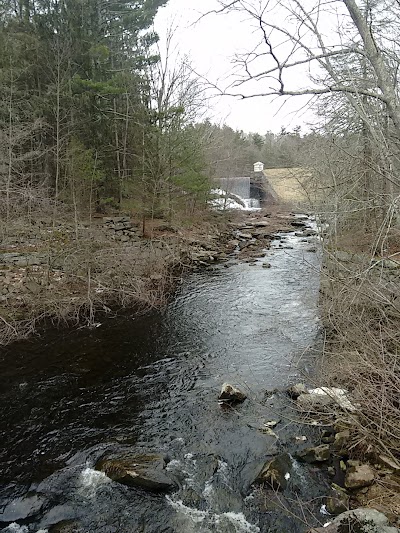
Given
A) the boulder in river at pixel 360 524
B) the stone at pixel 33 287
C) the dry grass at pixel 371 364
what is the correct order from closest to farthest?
the boulder in river at pixel 360 524 < the dry grass at pixel 371 364 < the stone at pixel 33 287

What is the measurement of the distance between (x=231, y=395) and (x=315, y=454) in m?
1.75

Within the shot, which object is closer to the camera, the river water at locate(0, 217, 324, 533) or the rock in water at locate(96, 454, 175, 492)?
the river water at locate(0, 217, 324, 533)

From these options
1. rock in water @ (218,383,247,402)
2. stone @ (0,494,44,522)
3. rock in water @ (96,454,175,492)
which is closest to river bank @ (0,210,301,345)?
rock in water @ (218,383,247,402)

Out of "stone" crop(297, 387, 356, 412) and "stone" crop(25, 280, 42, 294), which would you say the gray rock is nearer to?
"stone" crop(297, 387, 356, 412)

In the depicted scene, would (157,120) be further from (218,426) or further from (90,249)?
(218,426)

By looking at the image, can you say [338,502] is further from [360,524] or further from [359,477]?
[360,524]

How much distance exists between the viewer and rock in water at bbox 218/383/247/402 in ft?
22.0

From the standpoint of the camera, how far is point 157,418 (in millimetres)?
6336

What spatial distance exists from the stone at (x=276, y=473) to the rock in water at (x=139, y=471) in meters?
1.16

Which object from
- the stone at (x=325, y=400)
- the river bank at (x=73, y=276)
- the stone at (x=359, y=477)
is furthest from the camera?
the river bank at (x=73, y=276)

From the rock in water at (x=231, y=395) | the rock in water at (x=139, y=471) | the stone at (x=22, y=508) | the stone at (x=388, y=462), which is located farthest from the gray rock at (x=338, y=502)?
the stone at (x=22, y=508)

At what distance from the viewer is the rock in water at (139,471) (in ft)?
16.2

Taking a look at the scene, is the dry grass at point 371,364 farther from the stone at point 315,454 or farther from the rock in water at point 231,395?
the rock in water at point 231,395

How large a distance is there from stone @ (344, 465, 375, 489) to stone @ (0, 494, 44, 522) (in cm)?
374
